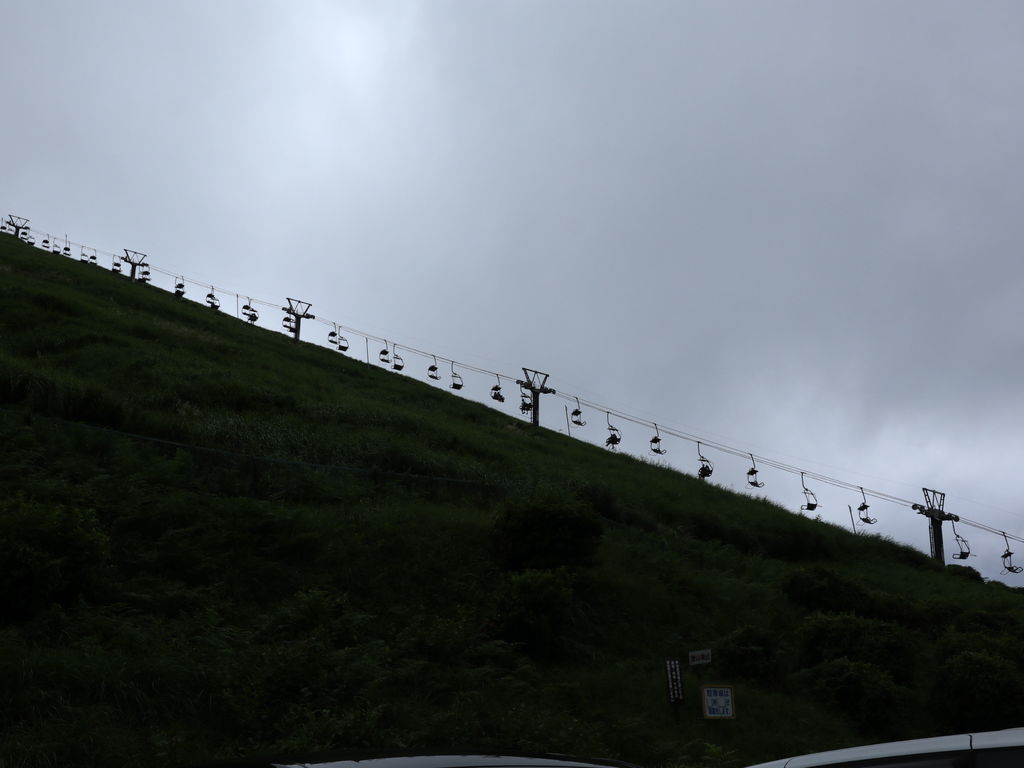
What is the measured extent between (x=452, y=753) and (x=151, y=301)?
52070 millimetres

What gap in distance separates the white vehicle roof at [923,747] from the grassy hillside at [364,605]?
178cm

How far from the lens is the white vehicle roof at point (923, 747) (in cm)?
371

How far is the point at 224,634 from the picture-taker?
12469 mm

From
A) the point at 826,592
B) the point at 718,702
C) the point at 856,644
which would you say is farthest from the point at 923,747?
the point at 826,592

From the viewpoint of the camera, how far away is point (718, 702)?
1318cm

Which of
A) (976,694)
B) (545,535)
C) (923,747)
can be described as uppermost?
(545,535)

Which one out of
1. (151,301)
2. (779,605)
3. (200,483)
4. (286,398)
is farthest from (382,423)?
(151,301)

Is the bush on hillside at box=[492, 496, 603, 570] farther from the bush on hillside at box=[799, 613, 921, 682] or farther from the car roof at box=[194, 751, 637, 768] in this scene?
the car roof at box=[194, 751, 637, 768]

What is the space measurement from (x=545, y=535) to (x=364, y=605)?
526 centimetres

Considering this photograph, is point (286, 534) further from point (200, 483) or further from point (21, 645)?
point (21, 645)

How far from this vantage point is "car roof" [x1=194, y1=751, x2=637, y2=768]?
3.58 meters

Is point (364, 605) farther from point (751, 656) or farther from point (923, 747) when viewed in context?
point (923, 747)

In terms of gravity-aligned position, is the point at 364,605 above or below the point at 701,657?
above

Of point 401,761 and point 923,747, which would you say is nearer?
point 401,761
